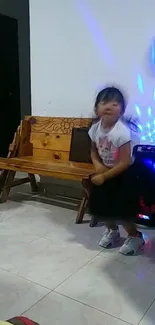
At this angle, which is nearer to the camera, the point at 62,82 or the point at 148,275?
the point at 148,275

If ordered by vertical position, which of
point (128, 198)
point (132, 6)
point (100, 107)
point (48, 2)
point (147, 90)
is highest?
point (48, 2)

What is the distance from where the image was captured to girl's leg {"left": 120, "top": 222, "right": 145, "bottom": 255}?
1539mm

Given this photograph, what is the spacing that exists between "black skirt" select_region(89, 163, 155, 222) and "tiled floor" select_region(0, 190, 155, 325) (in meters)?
0.20

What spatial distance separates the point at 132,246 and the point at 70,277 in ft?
1.27

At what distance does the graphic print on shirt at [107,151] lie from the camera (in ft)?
4.83

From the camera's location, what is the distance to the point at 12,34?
360 cm

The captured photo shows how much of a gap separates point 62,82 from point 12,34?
1.66 meters

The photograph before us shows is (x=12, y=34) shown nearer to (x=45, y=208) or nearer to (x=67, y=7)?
(x=67, y=7)

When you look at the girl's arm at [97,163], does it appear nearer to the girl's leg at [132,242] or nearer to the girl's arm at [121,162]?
the girl's arm at [121,162]

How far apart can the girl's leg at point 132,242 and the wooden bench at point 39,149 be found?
0.56 meters

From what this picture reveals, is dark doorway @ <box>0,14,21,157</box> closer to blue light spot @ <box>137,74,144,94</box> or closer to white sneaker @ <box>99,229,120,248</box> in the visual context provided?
blue light spot @ <box>137,74,144,94</box>

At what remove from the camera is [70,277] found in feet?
4.35

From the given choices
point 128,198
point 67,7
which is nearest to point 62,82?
point 67,7

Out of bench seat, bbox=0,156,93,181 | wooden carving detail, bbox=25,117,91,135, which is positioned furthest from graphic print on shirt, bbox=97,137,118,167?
wooden carving detail, bbox=25,117,91,135
